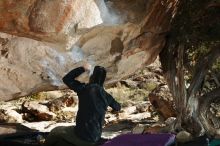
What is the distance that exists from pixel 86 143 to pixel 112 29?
3.15 meters

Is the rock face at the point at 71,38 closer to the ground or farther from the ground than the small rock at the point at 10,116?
farther from the ground

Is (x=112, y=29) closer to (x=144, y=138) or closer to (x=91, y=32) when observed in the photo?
(x=91, y=32)

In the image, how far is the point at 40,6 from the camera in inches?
285

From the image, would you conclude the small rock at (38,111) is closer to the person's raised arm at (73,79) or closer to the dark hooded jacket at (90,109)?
the person's raised arm at (73,79)

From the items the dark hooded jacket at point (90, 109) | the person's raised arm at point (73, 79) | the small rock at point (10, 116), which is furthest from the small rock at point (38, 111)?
the dark hooded jacket at point (90, 109)

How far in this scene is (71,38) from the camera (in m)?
7.77

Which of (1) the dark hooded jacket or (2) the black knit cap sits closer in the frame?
(1) the dark hooded jacket

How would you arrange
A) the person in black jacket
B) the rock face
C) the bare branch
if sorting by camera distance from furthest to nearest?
the bare branch
the rock face
the person in black jacket

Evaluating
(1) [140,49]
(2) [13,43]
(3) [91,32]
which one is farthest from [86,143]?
(1) [140,49]

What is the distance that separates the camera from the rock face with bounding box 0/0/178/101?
7.32 m

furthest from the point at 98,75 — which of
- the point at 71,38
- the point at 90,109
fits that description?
the point at 71,38

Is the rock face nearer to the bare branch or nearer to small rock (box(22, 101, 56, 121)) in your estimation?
the bare branch

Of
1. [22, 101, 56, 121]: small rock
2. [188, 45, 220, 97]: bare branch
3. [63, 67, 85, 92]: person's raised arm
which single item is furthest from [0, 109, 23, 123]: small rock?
[63, 67, 85, 92]: person's raised arm

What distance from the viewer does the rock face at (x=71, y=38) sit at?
24.0ft
